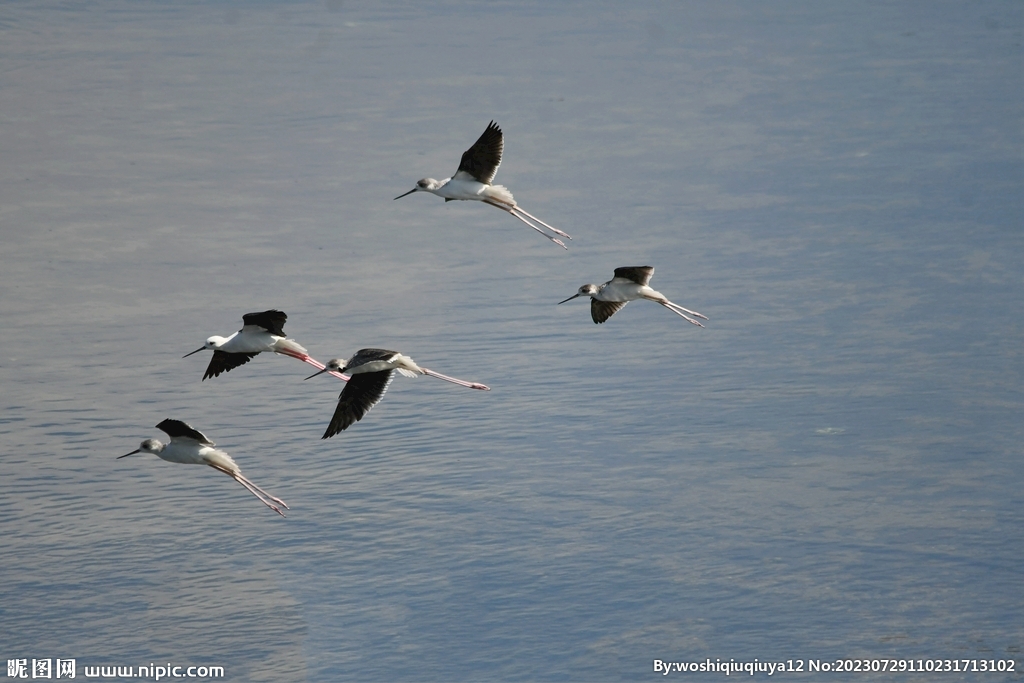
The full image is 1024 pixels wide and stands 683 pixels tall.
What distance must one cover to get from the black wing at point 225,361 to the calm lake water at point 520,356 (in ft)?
17.8

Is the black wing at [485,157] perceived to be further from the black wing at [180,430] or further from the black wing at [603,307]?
the black wing at [180,430]

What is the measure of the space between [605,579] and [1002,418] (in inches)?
309

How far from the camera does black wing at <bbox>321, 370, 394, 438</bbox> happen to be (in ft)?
52.6

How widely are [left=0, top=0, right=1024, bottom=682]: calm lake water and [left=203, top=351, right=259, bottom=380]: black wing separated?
543 cm

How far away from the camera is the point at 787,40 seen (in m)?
44.2

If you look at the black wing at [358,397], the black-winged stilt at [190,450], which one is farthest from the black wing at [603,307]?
the black-winged stilt at [190,450]

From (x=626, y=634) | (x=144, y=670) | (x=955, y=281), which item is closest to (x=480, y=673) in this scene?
(x=626, y=634)

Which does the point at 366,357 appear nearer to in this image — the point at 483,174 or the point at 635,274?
the point at 483,174

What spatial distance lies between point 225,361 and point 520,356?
11.4 m

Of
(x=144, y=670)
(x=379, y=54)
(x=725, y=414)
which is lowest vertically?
(x=144, y=670)

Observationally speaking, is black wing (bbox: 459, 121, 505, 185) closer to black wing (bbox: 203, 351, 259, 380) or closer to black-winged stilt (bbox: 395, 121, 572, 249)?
black-winged stilt (bbox: 395, 121, 572, 249)

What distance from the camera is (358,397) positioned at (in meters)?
16.2

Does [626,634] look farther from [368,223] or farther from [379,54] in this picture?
[379,54]

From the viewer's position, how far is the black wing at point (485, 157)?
16.8 meters
